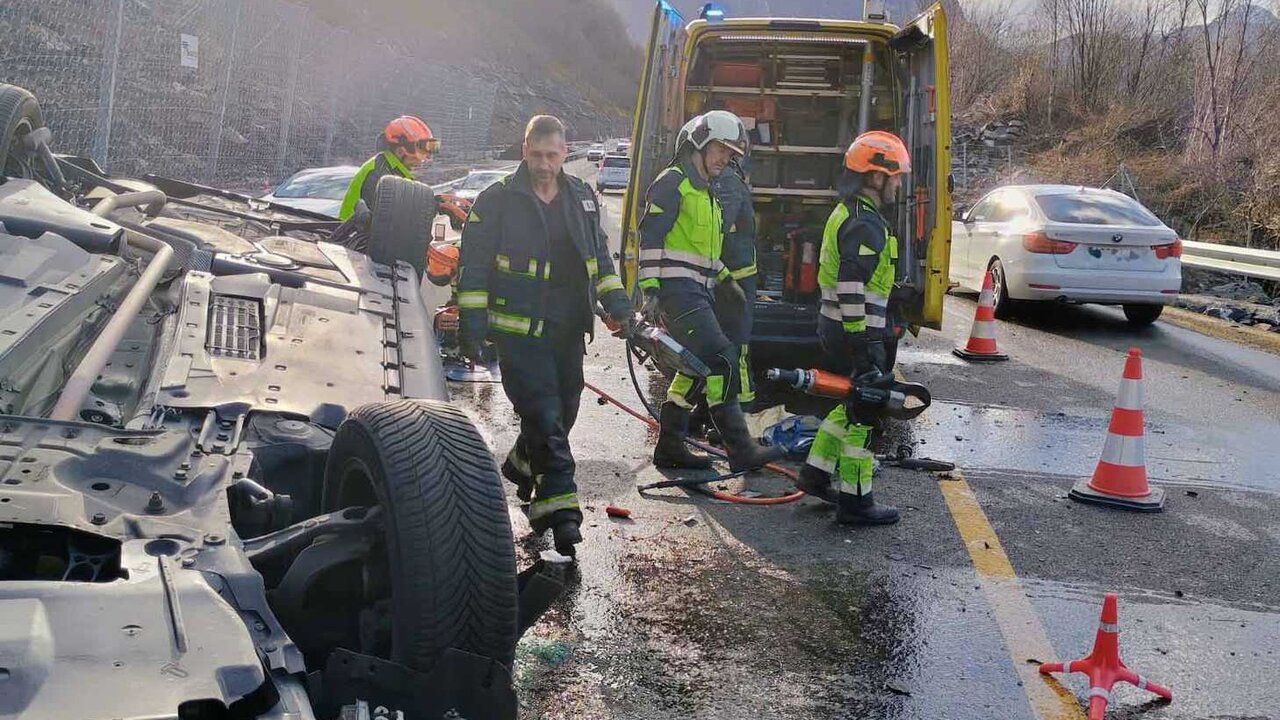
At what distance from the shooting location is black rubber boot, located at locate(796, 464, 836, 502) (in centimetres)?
606

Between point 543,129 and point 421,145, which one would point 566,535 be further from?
point 421,145

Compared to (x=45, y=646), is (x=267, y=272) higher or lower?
higher

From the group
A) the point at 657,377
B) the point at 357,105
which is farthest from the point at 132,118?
the point at 357,105

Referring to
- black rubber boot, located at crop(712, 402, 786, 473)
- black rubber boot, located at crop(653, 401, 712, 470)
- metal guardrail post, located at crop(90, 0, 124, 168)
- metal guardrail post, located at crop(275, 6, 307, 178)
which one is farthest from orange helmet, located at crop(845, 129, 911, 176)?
metal guardrail post, located at crop(275, 6, 307, 178)

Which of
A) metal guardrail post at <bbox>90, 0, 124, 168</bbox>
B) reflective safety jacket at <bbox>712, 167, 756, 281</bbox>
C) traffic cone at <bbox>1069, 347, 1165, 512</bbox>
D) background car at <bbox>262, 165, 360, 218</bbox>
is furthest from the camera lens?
background car at <bbox>262, 165, 360, 218</bbox>

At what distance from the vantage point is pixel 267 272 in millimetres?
5188

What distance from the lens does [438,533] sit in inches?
118

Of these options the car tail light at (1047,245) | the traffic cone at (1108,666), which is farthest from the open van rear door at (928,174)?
the traffic cone at (1108,666)

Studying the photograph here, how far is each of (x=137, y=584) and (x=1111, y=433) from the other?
5.17 meters

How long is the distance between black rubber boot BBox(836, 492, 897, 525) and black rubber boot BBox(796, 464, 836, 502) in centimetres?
21

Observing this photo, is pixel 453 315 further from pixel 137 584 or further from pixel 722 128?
pixel 137 584

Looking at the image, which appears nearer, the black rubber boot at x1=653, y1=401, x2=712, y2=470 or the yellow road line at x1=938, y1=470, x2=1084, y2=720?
the yellow road line at x1=938, y1=470, x2=1084, y2=720

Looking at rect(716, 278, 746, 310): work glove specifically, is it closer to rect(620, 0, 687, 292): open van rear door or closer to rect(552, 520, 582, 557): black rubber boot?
rect(620, 0, 687, 292): open van rear door

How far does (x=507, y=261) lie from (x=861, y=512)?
2001 millimetres
